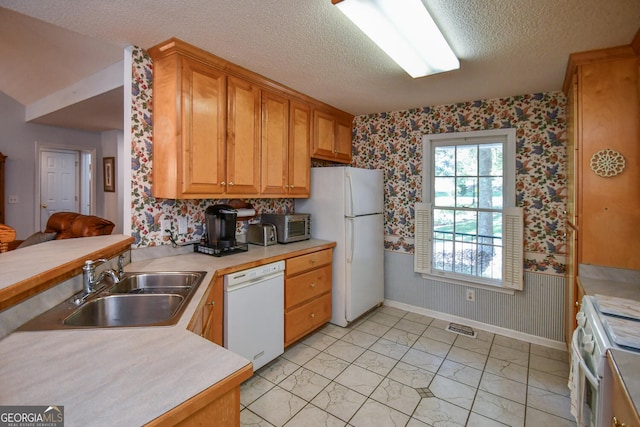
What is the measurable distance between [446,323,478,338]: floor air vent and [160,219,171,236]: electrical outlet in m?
2.76

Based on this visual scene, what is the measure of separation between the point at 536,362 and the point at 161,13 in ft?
11.8

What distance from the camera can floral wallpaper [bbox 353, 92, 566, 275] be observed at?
2826 millimetres

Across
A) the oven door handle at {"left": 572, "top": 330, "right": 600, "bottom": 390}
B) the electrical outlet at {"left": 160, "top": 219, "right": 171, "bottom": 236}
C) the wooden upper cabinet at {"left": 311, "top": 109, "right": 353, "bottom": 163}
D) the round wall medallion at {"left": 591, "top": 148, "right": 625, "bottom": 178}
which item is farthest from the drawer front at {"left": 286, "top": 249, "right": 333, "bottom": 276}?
the round wall medallion at {"left": 591, "top": 148, "right": 625, "bottom": 178}

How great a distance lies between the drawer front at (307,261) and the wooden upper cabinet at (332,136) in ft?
3.43

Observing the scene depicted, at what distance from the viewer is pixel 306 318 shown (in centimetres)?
281

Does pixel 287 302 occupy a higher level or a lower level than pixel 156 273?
lower

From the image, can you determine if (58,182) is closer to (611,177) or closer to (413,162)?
(413,162)

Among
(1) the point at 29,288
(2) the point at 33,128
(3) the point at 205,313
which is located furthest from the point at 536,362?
(2) the point at 33,128

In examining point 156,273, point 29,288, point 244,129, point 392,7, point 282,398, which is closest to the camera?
point 29,288

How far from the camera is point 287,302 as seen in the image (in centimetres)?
260

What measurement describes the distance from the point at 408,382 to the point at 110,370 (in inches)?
80.1

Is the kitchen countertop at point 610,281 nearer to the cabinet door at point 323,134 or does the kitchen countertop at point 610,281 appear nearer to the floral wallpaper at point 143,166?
the cabinet door at point 323,134

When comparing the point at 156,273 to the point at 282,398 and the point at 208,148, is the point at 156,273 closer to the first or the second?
the point at 208,148

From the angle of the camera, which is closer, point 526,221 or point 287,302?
point 287,302
